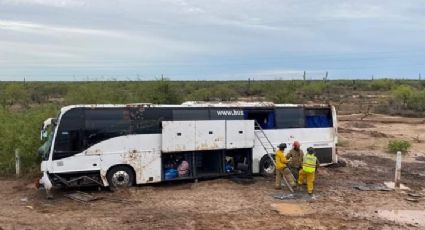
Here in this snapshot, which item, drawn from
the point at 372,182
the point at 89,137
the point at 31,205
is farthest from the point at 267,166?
the point at 31,205

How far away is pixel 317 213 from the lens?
13438 mm

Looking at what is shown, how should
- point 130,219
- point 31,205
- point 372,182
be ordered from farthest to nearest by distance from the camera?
point 372,182 < point 31,205 < point 130,219

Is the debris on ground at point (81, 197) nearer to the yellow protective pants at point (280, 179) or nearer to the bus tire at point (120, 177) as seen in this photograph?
the bus tire at point (120, 177)

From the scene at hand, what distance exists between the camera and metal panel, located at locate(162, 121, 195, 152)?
16359 millimetres

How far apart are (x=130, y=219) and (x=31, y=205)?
3202mm

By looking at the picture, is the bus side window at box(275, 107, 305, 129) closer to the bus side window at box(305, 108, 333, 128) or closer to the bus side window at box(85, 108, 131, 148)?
the bus side window at box(305, 108, 333, 128)

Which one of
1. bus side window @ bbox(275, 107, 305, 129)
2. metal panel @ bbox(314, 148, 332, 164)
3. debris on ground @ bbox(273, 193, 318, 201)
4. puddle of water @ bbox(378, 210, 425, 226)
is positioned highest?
bus side window @ bbox(275, 107, 305, 129)

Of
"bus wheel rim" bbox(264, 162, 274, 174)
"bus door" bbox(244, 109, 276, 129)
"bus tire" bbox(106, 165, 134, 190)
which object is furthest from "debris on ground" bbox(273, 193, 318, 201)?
"bus tire" bbox(106, 165, 134, 190)

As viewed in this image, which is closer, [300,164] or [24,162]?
[300,164]

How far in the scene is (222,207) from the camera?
551 inches

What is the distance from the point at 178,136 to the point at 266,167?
3.78 meters

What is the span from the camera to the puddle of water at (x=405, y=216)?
1298 centimetres

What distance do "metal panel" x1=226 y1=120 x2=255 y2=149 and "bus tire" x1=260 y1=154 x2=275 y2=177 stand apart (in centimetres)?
92

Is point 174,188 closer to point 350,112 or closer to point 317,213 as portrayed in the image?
point 317,213
